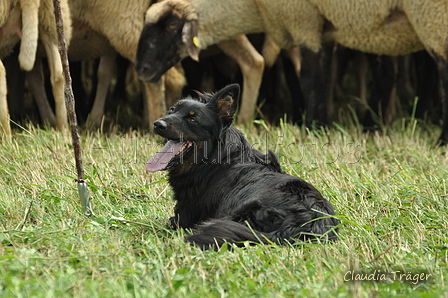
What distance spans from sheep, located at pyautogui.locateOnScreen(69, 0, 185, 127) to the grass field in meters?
1.69

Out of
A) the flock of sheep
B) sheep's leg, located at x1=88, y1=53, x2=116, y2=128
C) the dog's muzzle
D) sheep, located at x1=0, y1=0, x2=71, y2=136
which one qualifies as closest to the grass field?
the dog's muzzle

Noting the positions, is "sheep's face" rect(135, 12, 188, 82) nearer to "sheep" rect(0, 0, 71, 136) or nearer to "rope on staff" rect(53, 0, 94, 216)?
"sheep" rect(0, 0, 71, 136)

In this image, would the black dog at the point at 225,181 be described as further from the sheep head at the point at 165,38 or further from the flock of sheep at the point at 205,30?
the sheep head at the point at 165,38

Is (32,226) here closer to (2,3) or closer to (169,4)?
(2,3)

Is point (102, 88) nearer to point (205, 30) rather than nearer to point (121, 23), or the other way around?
point (121, 23)

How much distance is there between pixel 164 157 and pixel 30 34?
2.69 meters

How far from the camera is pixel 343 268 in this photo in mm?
2873

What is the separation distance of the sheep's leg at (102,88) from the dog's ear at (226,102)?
3.77 metres

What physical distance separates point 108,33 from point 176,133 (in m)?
3.86

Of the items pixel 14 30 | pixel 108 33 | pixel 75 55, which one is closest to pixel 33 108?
pixel 75 55

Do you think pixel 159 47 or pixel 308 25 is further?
pixel 159 47

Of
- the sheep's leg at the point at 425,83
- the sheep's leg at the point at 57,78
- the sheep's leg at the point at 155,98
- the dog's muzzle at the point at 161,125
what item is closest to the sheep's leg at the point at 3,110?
the sheep's leg at the point at 57,78

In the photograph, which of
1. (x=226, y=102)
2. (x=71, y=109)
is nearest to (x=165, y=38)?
(x=71, y=109)

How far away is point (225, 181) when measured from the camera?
3713mm
